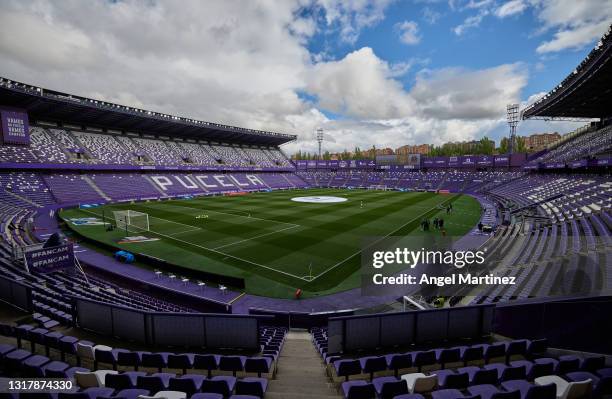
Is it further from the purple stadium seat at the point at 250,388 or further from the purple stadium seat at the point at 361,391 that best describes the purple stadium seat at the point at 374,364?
the purple stadium seat at the point at 250,388

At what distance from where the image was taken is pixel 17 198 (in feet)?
131

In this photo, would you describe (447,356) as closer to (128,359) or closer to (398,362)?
(398,362)

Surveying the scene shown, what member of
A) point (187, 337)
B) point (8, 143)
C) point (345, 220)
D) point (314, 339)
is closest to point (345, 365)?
point (314, 339)

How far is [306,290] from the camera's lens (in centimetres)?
1602

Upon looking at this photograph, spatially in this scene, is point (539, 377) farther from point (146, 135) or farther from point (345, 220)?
point (146, 135)

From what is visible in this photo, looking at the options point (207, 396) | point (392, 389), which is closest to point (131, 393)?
point (207, 396)

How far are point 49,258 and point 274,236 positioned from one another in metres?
16.2

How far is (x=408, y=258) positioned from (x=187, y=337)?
16.4m

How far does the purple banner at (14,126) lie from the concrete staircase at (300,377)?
206 feet

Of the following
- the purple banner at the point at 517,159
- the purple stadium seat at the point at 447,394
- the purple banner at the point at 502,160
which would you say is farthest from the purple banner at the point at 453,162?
the purple stadium seat at the point at 447,394

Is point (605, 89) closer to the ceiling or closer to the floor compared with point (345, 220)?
closer to the ceiling

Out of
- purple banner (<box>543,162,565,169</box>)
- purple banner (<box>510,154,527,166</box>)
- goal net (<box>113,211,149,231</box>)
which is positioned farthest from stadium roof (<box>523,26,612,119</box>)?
goal net (<box>113,211,149,231</box>)

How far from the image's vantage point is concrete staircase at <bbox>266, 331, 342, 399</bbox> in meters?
6.33

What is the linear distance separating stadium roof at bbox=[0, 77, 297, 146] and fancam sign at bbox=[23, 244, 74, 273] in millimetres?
45882
